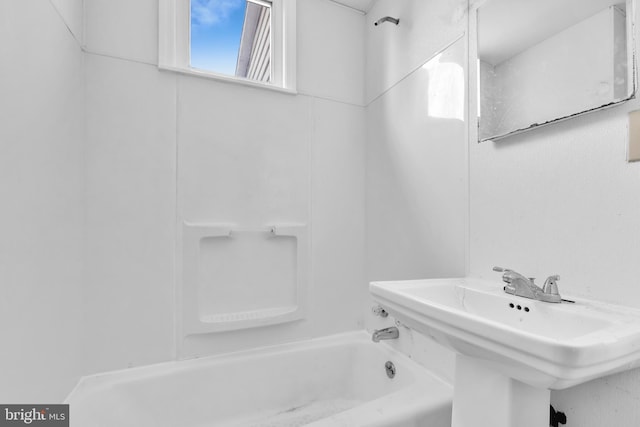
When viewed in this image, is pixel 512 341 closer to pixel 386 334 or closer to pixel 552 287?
pixel 552 287

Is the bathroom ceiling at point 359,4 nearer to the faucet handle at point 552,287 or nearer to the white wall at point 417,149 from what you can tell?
the white wall at point 417,149

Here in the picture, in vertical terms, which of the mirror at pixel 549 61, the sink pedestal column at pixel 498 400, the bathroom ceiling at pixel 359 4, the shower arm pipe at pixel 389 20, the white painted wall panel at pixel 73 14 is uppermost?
the bathroom ceiling at pixel 359 4

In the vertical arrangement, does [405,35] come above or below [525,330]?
above

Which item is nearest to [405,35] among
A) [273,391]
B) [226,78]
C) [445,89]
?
[445,89]

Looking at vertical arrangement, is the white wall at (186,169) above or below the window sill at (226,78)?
below

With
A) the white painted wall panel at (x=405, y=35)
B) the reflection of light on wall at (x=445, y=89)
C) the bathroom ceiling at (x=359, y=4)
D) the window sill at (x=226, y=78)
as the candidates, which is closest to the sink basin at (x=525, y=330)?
the reflection of light on wall at (x=445, y=89)

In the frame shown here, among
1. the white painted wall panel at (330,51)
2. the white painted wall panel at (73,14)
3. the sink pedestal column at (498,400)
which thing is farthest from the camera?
the white painted wall panel at (330,51)

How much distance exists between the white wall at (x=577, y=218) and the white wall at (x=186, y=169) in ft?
3.19

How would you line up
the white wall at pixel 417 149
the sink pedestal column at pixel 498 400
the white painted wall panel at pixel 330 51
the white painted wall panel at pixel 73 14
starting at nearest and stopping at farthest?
the sink pedestal column at pixel 498 400, the white painted wall panel at pixel 73 14, the white wall at pixel 417 149, the white painted wall panel at pixel 330 51

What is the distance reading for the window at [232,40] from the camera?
4.89 feet

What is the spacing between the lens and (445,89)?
4.20 feet

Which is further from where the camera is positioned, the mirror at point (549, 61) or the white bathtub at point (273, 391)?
the white bathtub at point (273, 391)

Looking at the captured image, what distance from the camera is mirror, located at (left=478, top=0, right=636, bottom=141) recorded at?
75 centimetres

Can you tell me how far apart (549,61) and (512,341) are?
2.82ft
